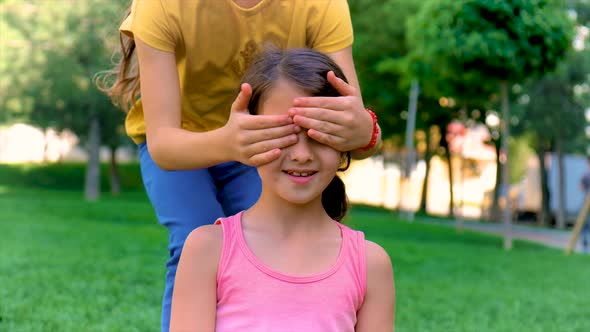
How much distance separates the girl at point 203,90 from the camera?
2.33 metres

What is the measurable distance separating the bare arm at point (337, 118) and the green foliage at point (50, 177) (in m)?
40.9

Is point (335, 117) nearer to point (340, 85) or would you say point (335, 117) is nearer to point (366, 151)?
point (340, 85)

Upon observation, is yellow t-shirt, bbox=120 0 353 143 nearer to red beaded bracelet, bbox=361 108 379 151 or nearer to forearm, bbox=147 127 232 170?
forearm, bbox=147 127 232 170

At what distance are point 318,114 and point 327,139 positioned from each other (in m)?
0.07

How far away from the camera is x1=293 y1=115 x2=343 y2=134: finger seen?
208 centimetres

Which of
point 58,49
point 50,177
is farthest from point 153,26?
point 50,177

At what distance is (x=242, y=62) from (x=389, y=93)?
81.0 feet

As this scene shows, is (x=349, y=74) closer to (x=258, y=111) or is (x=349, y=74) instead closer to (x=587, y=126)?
(x=258, y=111)

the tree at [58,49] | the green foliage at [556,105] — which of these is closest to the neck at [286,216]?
the tree at [58,49]

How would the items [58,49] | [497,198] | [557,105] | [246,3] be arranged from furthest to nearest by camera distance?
[497,198] → [557,105] → [58,49] → [246,3]

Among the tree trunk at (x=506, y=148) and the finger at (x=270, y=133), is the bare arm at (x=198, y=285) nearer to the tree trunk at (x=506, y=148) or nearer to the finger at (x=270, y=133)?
the finger at (x=270, y=133)

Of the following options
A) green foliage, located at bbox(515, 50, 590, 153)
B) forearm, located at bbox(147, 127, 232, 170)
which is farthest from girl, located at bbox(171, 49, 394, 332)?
green foliage, located at bbox(515, 50, 590, 153)

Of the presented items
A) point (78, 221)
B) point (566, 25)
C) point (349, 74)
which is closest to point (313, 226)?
point (349, 74)

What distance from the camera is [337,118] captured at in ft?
7.00
